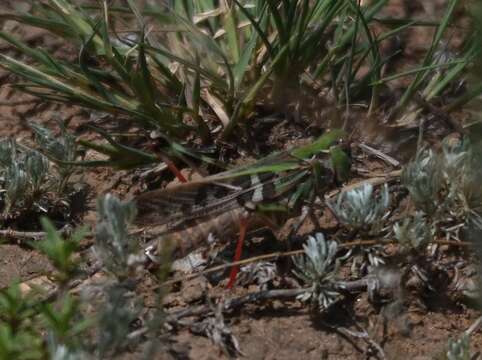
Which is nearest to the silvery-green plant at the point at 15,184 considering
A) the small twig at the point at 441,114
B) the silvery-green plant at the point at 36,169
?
the silvery-green plant at the point at 36,169

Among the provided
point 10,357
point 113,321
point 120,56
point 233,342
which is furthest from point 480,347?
point 120,56

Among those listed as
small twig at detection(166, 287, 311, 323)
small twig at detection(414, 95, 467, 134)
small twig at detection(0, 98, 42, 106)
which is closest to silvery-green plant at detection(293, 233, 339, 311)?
small twig at detection(166, 287, 311, 323)

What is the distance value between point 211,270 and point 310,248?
279 mm

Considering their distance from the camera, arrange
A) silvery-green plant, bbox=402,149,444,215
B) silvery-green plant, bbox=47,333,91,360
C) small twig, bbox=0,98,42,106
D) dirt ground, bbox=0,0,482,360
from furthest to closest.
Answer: small twig, bbox=0,98,42,106, silvery-green plant, bbox=402,149,444,215, dirt ground, bbox=0,0,482,360, silvery-green plant, bbox=47,333,91,360

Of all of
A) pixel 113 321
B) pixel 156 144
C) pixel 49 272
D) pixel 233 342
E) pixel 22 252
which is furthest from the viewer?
pixel 156 144

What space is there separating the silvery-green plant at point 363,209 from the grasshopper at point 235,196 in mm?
135

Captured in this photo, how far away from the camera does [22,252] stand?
2801mm

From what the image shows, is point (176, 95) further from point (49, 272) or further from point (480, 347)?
point (480, 347)

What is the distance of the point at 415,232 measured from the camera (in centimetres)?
251

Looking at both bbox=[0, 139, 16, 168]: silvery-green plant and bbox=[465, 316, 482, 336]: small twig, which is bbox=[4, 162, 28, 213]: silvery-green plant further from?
bbox=[465, 316, 482, 336]: small twig

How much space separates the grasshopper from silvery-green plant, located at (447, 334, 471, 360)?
0.61 metres

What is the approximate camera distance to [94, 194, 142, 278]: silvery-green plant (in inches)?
90.3

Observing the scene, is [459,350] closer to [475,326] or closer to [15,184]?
[475,326]

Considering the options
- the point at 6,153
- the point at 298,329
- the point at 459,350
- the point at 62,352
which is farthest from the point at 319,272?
the point at 6,153
